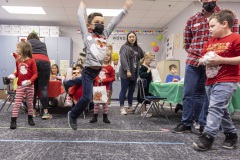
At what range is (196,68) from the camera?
7.85 ft

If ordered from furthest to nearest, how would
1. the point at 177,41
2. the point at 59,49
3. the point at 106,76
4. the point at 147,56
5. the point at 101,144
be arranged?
the point at 59,49
the point at 177,41
the point at 147,56
the point at 106,76
the point at 101,144

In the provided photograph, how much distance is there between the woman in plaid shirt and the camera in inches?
93.8

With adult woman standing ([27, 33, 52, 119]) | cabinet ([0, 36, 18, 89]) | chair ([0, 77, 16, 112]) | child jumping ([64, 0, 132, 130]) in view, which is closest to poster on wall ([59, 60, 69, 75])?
cabinet ([0, 36, 18, 89])

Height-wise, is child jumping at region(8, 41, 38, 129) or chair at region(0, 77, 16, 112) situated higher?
child jumping at region(8, 41, 38, 129)

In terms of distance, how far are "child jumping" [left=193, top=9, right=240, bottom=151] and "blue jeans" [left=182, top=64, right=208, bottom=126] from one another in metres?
0.44

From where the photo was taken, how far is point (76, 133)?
2.41m

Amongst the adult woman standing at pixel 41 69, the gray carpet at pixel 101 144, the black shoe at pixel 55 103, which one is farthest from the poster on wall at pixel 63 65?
the gray carpet at pixel 101 144

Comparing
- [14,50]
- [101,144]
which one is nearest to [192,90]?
[101,144]

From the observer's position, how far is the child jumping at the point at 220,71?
1829 millimetres

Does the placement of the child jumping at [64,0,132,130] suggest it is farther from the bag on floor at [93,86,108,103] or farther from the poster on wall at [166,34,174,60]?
the poster on wall at [166,34,174,60]

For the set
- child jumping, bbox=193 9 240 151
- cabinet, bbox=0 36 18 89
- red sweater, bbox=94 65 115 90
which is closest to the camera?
child jumping, bbox=193 9 240 151

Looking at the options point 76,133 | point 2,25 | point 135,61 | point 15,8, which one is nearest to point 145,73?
point 135,61

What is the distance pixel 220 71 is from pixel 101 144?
1104mm

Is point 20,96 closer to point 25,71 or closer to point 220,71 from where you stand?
point 25,71
